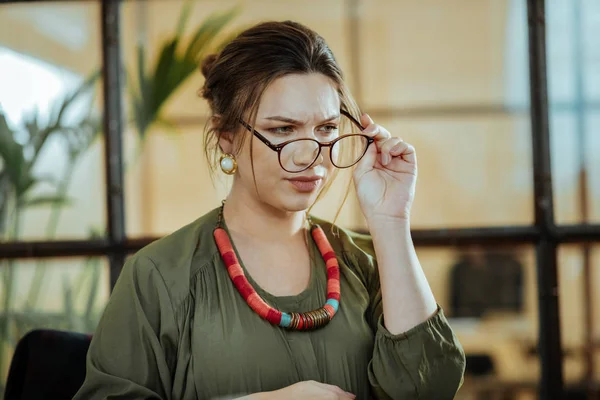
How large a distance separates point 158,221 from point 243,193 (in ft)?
2.81

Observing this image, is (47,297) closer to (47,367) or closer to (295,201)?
(47,367)

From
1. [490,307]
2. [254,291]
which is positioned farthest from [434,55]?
[254,291]

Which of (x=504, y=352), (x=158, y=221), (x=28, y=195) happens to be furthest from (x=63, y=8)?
(x=504, y=352)

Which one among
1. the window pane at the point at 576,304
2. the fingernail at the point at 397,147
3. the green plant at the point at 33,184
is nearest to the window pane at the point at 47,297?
the green plant at the point at 33,184

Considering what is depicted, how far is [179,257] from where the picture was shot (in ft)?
4.67

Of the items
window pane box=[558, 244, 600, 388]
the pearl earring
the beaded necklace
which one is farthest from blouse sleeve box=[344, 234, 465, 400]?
window pane box=[558, 244, 600, 388]

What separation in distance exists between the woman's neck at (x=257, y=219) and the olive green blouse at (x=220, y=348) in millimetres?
115

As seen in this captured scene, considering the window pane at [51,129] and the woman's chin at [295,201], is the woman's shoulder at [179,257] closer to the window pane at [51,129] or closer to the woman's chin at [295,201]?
the woman's chin at [295,201]

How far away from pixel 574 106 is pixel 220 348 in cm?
149

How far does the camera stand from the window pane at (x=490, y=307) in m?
2.21

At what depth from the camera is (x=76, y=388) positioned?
5.21ft

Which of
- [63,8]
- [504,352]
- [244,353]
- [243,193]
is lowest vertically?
[504,352]

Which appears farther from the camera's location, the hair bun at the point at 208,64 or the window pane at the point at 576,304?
the window pane at the point at 576,304

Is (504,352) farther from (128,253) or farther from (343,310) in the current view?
(128,253)
